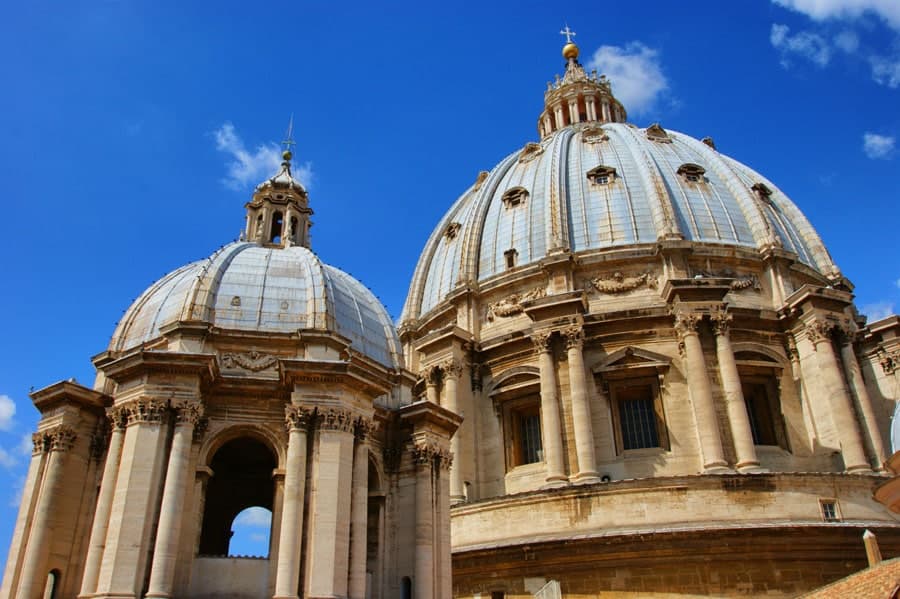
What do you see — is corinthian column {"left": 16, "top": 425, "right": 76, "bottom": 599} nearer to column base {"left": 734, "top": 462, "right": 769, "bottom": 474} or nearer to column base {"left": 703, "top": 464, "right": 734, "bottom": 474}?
column base {"left": 703, "top": 464, "right": 734, "bottom": 474}

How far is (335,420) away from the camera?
19.0 meters

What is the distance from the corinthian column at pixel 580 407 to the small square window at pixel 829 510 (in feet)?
26.1

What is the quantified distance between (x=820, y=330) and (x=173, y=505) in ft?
87.0

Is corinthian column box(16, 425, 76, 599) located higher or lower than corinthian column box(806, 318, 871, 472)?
lower

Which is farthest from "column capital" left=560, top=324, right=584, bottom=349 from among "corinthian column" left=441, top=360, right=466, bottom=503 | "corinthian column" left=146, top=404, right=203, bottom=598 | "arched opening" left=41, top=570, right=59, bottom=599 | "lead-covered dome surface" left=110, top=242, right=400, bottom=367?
"arched opening" left=41, top=570, right=59, bottom=599

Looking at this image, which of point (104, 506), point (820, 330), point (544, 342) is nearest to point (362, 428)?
point (104, 506)

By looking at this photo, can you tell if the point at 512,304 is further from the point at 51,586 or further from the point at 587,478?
the point at 51,586

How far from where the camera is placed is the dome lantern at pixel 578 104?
187 feet

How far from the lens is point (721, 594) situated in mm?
24406

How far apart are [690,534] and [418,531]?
390 inches

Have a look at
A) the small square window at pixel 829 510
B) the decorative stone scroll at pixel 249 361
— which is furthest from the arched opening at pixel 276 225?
the small square window at pixel 829 510

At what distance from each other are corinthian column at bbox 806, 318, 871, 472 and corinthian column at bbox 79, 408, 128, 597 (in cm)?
2586

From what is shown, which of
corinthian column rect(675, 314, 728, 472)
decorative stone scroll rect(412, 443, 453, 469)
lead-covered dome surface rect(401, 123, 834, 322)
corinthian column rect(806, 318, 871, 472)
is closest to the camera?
decorative stone scroll rect(412, 443, 453, 469)

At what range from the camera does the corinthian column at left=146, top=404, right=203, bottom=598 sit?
55.9 feet
